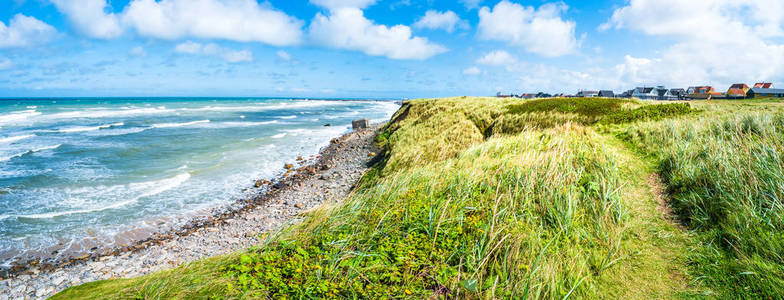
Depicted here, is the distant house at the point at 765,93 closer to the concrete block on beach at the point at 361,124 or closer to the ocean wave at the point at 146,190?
the concrete block on beach at the point at 361,124

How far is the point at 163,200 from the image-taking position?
13016mm

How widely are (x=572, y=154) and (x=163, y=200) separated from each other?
1460 cm

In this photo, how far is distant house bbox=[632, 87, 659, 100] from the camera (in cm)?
7512

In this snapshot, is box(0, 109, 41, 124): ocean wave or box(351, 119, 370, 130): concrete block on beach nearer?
box(351, 119, 370, 130): concrete block on beach

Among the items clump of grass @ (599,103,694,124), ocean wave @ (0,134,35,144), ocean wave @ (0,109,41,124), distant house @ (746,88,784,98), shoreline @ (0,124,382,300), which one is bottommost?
shoreline @ (0,124,382,300)

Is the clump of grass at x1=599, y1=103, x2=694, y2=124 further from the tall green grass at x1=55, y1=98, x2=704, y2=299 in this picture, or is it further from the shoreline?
the shoreline

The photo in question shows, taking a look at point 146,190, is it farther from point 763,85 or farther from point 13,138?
point 763,85

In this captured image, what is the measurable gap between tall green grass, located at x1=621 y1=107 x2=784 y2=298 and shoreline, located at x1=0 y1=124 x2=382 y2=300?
222 inches

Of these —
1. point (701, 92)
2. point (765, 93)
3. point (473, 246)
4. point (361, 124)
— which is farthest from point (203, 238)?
point (701, 92)

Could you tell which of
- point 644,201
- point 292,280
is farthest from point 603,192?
point 292,280

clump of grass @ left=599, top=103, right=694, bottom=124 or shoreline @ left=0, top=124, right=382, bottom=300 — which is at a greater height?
clump of grass @ left=599, top=103, right=694, bottom=124

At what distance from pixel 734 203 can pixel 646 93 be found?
9207 centimetres

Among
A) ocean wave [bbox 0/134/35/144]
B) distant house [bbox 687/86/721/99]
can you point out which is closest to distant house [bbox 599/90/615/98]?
distant house [bbox 687/86/721/99]

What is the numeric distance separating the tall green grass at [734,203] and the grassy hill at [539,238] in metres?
0.02
